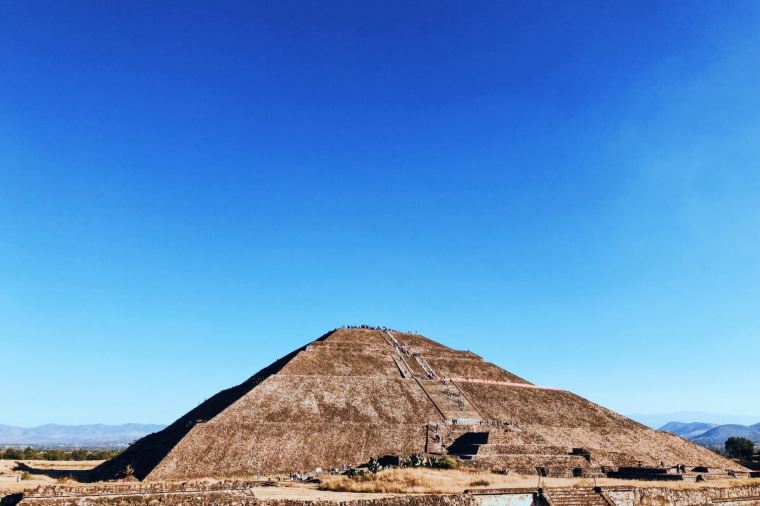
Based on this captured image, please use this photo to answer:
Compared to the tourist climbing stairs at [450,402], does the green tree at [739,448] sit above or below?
below

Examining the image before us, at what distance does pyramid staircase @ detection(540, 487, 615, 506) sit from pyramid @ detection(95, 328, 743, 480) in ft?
43.6

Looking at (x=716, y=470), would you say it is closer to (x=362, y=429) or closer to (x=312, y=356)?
(x=362, y=429)

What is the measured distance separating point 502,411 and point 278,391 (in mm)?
20491

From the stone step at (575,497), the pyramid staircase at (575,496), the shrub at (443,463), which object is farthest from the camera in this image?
the shrub at (443,463)

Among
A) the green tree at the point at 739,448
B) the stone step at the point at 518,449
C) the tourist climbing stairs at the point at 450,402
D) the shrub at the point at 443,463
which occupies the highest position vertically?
the tourist climbing stairs at the point at 450,402

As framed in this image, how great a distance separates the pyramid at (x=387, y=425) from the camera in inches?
1593

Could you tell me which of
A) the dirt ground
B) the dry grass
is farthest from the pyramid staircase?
the dry grass

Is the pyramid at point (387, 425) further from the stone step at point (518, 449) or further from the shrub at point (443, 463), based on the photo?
the shrub at point (443, 463)

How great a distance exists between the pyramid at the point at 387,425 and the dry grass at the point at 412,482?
29.4ft

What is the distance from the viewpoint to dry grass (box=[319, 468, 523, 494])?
26.2 metres

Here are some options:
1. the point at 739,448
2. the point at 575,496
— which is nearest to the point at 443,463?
the point at 575,496

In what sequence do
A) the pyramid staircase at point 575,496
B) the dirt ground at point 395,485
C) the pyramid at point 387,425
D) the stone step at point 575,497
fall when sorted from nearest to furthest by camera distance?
1. the pyramid staircase at point 575,496
2. the stone step at point 575,497
3. the dirt ground at point 395,485
4. the pyramid at point 387,425

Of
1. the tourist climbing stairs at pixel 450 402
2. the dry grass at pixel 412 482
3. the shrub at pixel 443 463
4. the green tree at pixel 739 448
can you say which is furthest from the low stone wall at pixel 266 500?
the green tree at pixel 739 448

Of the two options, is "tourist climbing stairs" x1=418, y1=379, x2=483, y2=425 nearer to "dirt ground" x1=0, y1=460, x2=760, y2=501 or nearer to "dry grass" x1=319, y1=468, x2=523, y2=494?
"dirt ground" x1=0, y1=460, x2=760, y2=501
